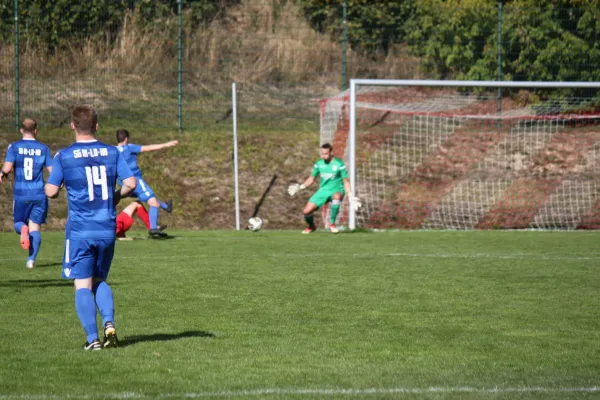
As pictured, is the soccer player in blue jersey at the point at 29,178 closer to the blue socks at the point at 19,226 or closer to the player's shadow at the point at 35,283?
the blue socks at the point at 19,226

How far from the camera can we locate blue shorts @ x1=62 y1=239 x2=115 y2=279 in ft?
21.6

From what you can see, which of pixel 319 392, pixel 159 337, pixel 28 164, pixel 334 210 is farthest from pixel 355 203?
pixel 319 392

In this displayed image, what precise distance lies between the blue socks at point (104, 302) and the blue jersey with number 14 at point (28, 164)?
537cm

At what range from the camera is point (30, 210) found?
485 inches

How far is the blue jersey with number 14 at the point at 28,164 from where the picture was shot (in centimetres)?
1196

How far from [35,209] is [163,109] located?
10.6 metres

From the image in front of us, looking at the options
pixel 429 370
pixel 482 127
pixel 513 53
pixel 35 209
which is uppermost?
pixel 513 53

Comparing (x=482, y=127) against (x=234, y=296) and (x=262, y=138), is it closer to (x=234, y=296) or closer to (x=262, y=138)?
(x=262, y=138)

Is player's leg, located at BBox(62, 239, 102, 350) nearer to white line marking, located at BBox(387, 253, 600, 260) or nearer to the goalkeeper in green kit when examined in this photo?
white line marking, located at BBox(387, 253, 600, 260)

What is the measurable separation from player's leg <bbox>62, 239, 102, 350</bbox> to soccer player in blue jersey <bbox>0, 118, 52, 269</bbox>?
5.26 meters

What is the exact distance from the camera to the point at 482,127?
2233 cm

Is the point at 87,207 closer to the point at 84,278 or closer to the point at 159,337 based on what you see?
the point at 84,278

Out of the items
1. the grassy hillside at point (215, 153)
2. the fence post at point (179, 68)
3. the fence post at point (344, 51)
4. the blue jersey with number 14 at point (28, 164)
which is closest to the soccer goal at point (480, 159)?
the fence post at point (344, 51)

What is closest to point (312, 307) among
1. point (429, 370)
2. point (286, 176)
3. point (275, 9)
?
point (429, 370)
